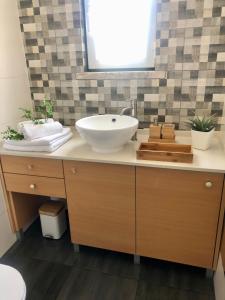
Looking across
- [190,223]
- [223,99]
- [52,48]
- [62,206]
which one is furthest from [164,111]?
[62,206]

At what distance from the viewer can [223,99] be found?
1614 mm

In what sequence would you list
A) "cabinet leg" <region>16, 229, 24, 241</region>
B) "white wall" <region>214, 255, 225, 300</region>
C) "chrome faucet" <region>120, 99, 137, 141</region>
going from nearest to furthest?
1. "white wall" <region>214, 255, 225, 300</region>
2. "chrome faucet" <region>120, 99, 137, 141</region>
3. "cabinet leg" <region>16, 229, 24, 241</region>

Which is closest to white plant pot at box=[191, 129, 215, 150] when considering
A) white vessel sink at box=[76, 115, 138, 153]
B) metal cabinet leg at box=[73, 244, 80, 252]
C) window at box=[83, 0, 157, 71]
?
white vessel sink at box=[76, 115, 138, 153]

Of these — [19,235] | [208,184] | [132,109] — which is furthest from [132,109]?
[19,235]

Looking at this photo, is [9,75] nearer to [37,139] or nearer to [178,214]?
[37,139]

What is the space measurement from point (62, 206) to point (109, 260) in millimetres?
553

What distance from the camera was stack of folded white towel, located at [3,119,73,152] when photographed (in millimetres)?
1528

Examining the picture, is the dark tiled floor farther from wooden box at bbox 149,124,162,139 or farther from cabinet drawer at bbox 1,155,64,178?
wooden box at bbox 149,124,162,139

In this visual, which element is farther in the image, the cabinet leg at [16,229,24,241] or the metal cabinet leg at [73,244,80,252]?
the cabinet leg at [16,229,24,241]

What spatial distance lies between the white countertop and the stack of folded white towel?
32 mm

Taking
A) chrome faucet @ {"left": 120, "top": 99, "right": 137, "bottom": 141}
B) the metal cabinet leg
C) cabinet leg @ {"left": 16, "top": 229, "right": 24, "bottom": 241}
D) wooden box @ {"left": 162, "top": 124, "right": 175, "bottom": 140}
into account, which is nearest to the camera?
wooden box @ {"left": 162, "top": 124, "right": 175, "bottom": 140}

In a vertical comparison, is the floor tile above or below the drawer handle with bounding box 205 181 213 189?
below

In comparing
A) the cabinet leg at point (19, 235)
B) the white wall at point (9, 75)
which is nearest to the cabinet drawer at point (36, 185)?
the white wall at point (9, 75)

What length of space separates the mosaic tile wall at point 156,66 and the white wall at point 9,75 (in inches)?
2.7
